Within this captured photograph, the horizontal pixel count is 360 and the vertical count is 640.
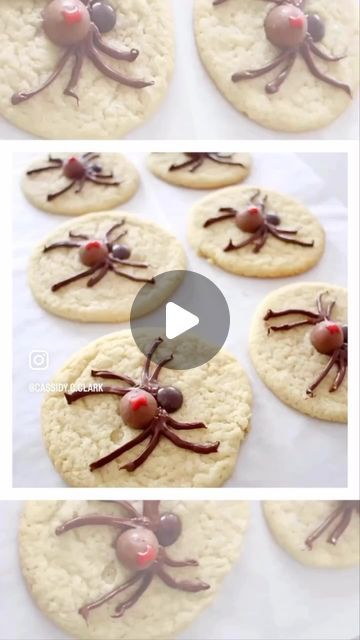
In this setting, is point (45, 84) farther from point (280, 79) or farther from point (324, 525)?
point (324, 525)

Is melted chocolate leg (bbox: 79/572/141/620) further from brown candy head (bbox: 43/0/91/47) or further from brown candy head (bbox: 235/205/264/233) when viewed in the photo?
brown candy head (bbox: 43/0/91/47)

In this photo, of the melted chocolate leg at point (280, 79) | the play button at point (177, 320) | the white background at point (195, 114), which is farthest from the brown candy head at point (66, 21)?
the play button at point (177, 320)

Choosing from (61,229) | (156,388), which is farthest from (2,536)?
(61,229)

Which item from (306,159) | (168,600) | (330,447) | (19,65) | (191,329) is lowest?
(168,600)

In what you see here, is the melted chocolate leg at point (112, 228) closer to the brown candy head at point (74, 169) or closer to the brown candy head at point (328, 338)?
the brown candy head at point (74, 169)

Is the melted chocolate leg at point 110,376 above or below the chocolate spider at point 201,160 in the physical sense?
below

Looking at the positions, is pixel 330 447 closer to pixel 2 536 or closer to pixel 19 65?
pixel 2 536

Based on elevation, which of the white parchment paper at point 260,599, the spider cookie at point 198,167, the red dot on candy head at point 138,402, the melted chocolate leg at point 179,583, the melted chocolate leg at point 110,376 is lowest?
the white parchment paper at point 260,599

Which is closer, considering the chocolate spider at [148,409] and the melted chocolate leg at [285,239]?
the chocolate spider at [148,409]
